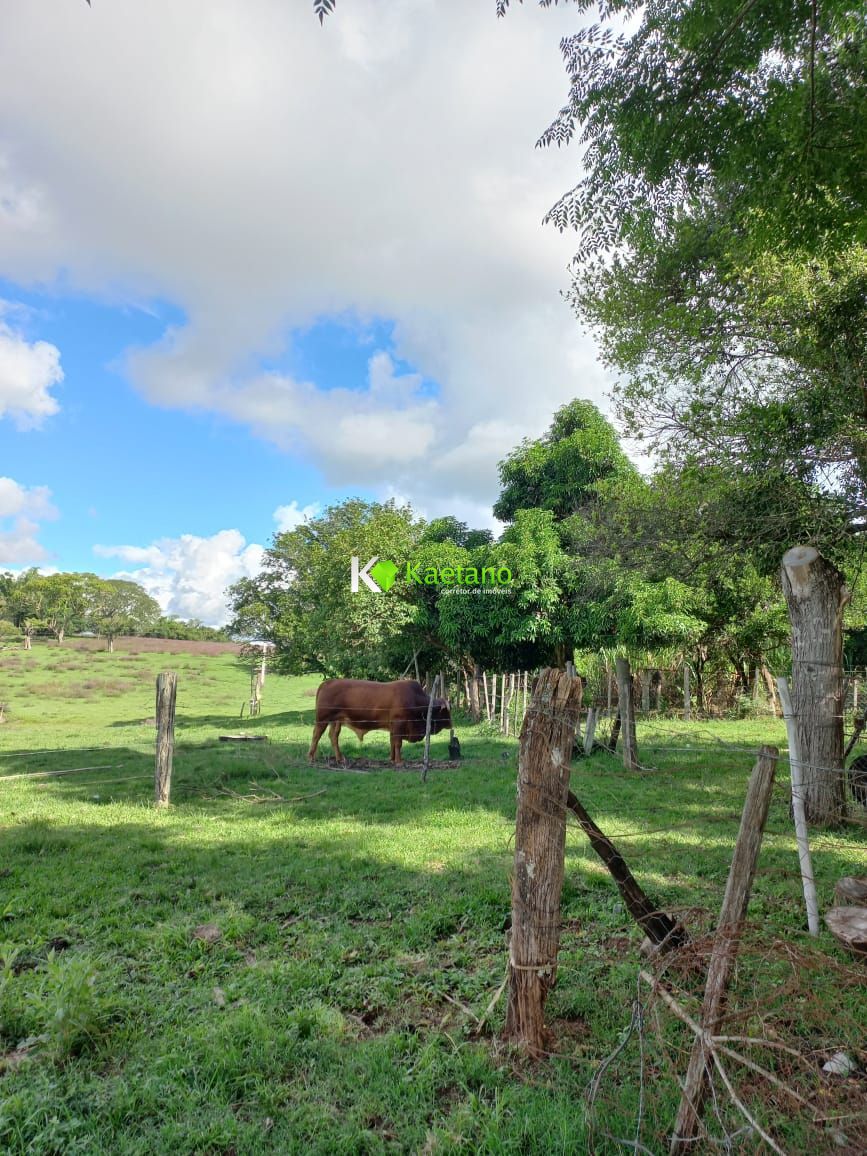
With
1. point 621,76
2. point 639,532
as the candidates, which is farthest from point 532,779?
point 639,532

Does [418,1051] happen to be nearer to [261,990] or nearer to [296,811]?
[261,990]

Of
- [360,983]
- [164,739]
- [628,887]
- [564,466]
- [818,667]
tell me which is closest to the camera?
[628,887]

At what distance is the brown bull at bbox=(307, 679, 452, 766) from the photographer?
11453 mm

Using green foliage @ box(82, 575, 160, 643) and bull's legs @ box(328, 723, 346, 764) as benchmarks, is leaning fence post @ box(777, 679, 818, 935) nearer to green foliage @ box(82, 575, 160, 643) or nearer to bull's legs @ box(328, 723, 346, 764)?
bull's legs @ box(328, 723, 346, 764)

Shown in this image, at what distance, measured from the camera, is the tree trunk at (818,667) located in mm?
6500

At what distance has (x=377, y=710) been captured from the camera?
38.1 feet

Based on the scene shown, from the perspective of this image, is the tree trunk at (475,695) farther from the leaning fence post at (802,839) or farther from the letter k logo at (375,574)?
the leaning fence post at (802,839)

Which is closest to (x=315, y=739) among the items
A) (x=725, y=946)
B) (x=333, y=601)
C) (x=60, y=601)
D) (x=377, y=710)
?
(x=377, y=710)

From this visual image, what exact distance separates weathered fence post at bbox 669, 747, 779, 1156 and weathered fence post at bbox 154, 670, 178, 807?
6.77 m

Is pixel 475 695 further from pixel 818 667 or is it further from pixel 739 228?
pixel 739 228

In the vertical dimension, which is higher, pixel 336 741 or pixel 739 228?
pixel 739 228

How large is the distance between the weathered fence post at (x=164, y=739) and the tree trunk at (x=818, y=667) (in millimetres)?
7081

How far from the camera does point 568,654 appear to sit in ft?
62.5

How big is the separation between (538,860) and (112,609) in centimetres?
5427
